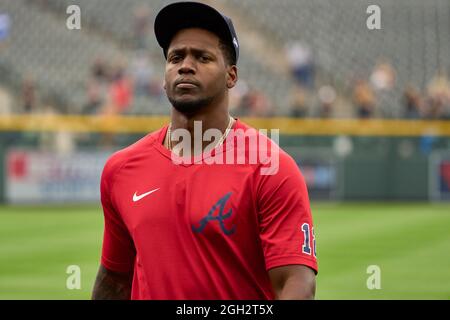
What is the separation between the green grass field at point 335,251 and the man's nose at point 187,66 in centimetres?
582

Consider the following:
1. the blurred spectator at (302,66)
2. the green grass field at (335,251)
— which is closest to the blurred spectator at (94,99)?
the green grass field at (335,251)

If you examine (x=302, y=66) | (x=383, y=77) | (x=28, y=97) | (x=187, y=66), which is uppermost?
(x=302, y=66)

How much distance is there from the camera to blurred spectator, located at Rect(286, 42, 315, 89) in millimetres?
24875

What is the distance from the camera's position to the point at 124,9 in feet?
91.2

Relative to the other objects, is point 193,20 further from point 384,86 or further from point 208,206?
point 384,86

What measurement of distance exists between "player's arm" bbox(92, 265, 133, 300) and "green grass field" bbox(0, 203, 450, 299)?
16.9 ft

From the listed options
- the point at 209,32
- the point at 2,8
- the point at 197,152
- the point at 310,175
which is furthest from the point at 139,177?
the point at 2,8

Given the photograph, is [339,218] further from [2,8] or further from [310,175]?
[2,8]

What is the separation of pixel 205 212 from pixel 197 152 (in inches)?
11.8

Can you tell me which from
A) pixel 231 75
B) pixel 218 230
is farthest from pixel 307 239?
pixel 231 75

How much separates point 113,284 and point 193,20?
1.20m

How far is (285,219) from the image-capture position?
11.6 feet

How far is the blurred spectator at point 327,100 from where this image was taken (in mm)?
22297

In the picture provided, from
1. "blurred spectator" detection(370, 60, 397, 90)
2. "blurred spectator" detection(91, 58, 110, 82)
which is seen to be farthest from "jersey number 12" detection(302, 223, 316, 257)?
"blurred spectator" detection(370, 60, 397, 90)
